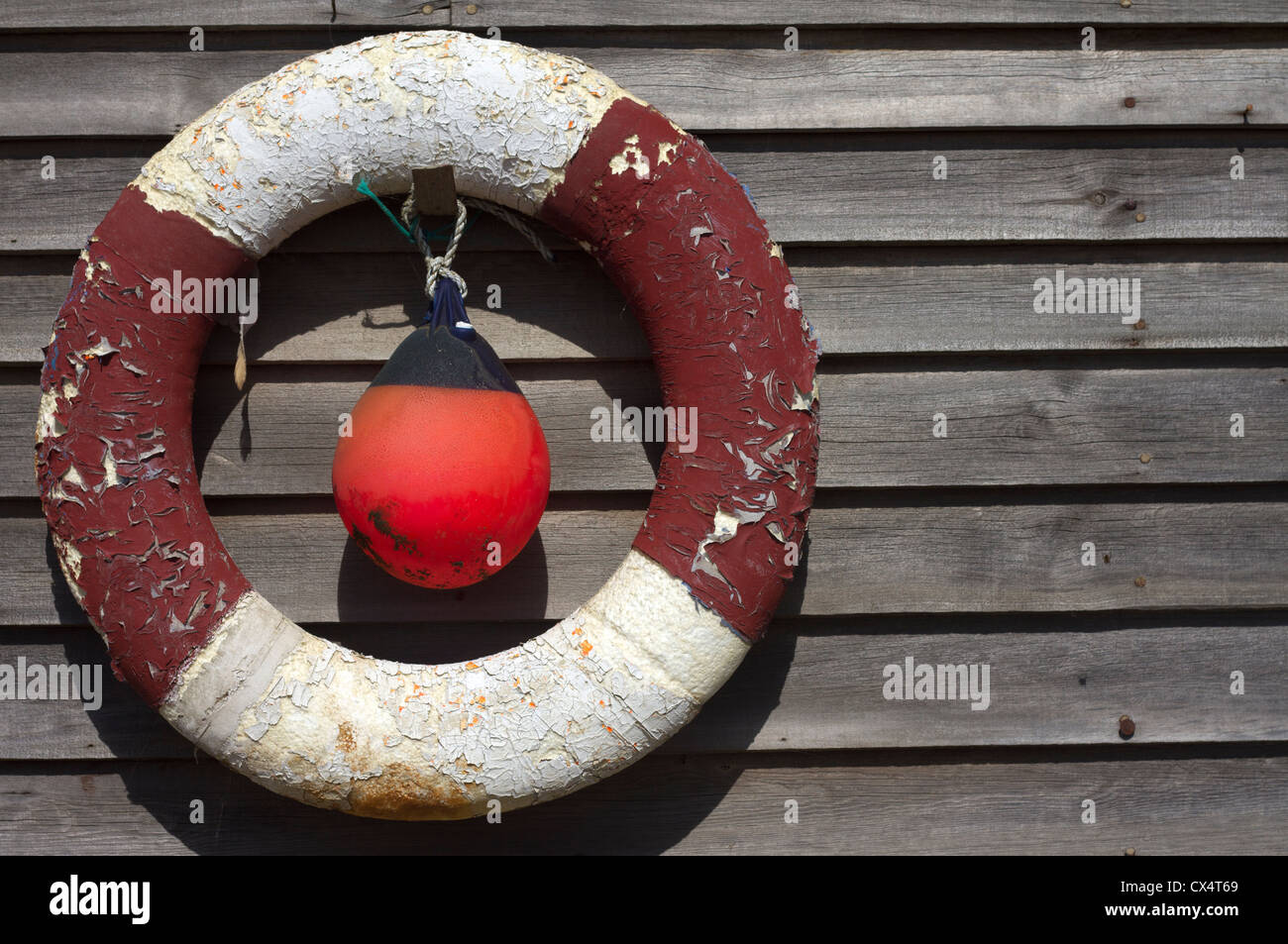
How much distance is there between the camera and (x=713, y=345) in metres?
1.39

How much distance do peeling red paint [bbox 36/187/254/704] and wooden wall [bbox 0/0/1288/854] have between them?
15 cm

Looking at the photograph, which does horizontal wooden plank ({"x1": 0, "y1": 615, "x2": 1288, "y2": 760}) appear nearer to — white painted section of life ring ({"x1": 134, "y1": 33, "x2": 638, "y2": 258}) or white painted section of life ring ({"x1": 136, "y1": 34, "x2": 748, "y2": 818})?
white painted section of life ring ({"x1": 136, "y1": 34, "x2": 748, "y2": 818})

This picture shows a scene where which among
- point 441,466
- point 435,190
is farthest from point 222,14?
point 441,466

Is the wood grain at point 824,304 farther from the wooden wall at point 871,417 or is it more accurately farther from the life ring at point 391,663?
the life ring at point 391,663

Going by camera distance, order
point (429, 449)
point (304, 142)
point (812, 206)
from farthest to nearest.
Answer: point (812, 206), point (304, 142), point (429, 449)

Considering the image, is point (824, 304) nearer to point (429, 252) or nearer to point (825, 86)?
point (825, 86)

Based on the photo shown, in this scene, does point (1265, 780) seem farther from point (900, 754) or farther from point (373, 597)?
point (373, 597)

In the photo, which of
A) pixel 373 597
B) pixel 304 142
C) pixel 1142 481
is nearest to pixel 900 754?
pixel 1142 481

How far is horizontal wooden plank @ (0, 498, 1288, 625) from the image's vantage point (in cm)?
155

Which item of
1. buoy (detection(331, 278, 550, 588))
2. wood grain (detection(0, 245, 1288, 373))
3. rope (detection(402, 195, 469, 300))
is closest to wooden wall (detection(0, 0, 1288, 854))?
wood grain (detection(0, 245, 1288, 373))

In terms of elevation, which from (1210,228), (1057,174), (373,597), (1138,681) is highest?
(1057,174)

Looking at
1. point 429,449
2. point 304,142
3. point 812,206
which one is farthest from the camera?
point 812,206

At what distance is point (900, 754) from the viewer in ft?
5.27
